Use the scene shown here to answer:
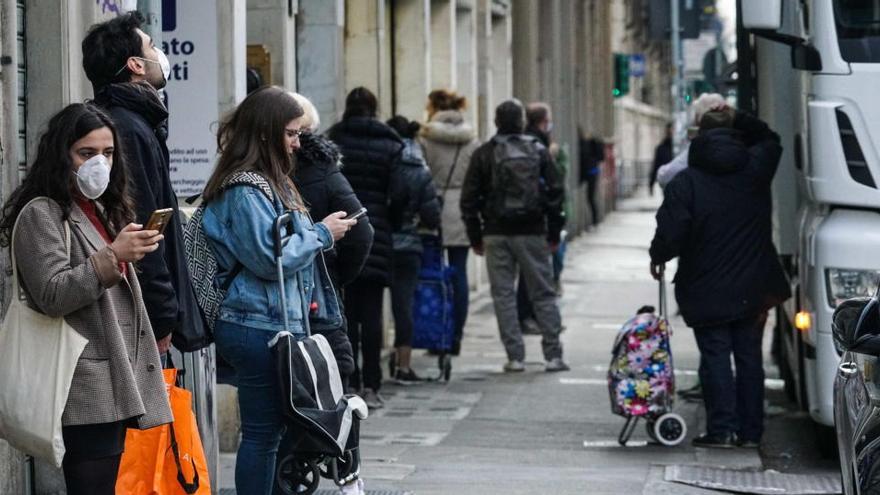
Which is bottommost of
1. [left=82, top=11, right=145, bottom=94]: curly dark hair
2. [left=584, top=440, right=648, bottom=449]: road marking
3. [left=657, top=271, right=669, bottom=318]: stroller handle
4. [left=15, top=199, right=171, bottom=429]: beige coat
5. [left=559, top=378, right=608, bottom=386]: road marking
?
[left=559, top=378, right=608, bottom=386]: road marking

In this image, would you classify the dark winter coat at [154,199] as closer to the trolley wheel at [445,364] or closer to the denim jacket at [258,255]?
the denim jacket at [258,255]

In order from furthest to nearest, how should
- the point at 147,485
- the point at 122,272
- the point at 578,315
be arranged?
the point at 578,315 → the point at 147,485 → the point at 122,272

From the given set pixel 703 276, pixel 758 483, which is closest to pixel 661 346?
pixel 703 276

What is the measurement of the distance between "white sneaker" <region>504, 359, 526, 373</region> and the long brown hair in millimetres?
7216

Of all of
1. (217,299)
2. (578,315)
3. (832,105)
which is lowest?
(578,315)

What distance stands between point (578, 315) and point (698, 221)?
890 centimetres

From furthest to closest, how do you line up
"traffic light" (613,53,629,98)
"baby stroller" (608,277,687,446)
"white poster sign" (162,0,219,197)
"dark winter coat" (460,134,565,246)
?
1. "traffic light" (613,53,629,98)
2. "dark winter coat" (460,134,565,246)
3. "baby stroller" (608,277,687,446)
4. "white poster sign" (162,0,219,197)

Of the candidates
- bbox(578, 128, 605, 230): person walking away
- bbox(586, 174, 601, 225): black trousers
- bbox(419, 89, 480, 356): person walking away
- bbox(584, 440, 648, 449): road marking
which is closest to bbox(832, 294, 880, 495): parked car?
bbox(584, 440, 648, 449): road marking

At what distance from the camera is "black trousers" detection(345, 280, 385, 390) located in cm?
1167

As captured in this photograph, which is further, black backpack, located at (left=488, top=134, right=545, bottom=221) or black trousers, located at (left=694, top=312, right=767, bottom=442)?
black backpack, located at (left=488, top=134, right=545, bottom=221)

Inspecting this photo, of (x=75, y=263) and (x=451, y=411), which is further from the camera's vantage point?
(x=451, y=411)

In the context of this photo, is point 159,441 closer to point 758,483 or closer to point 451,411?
point 758,483

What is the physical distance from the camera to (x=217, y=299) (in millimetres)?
6594

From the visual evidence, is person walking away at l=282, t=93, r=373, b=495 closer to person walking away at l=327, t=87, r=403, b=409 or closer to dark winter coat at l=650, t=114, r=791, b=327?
dark winter coat at l=650, t=114, r=791, b=327
